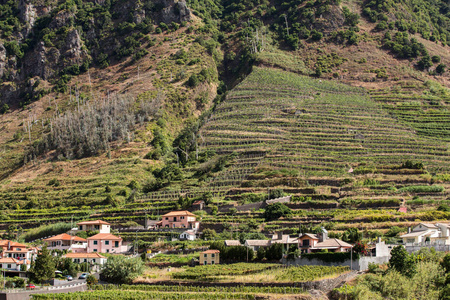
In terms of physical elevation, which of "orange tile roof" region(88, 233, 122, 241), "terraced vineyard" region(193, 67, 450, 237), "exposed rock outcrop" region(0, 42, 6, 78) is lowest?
"orange tile roof" region(88, 233, 122, 241)

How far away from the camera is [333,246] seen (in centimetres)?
6272

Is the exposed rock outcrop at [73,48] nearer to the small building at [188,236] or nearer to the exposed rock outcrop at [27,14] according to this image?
the exposed rock outcrop at [27,14]

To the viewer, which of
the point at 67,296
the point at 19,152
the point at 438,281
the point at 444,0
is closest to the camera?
the point at 438,281

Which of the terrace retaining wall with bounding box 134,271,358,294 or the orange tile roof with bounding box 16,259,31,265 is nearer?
the terrace retaining wall with bounding box 134,271,358,294

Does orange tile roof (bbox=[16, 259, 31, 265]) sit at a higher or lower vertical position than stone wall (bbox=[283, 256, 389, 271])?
lower

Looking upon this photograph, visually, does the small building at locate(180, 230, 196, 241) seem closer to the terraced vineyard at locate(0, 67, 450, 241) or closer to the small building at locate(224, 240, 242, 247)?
the terraced vineyard at locate(0, 67, 450, 241)

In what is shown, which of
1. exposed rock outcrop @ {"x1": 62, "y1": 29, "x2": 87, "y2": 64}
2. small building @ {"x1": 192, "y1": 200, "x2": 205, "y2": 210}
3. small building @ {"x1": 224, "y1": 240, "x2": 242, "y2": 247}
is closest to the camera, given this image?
small building @ {"x1": 224, "y1": 240, "x2": 242, "y2": 247}

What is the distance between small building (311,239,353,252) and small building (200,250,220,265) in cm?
1052

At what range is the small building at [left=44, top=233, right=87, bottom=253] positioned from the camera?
3287 inches

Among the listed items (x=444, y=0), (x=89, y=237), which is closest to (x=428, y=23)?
(x=444, y=0)

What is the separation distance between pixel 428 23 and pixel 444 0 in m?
28.4

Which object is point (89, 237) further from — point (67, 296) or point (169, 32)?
point (169, 32)

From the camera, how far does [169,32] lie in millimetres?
163875

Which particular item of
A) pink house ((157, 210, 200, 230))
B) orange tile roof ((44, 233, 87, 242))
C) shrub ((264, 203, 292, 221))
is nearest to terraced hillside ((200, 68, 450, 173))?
shrub ((264, 203, 292, 221))
